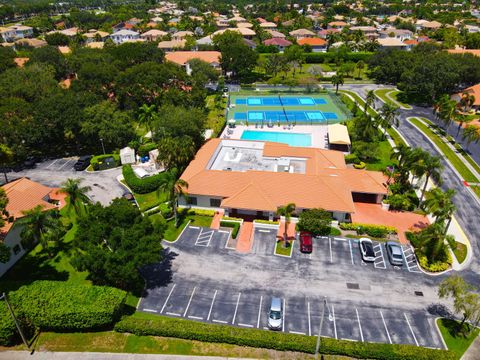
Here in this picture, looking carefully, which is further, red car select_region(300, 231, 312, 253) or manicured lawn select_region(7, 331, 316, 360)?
red car select_region(300, 231, 312, 253)

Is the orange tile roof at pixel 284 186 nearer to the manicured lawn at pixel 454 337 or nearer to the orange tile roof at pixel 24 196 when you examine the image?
the manicured lawn at pixel 454 337

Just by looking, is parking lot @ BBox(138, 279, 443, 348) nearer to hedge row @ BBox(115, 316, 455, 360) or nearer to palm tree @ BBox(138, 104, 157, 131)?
hedge row @ BBox(115, 316, 455, 360)

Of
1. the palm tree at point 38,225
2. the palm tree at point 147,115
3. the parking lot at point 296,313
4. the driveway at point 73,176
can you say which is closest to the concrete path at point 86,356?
the parking lot at point 296,313

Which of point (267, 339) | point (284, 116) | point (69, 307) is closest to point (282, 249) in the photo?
point (267, 339)

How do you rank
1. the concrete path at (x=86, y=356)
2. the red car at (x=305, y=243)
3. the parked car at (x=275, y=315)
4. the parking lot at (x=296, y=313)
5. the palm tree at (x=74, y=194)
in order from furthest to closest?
the red car at (x=305, y=243) < the palm tree at (x=74, y=194) < the parked car at (x=275, y=315) < the parking lot at (x=296, y=313) < the concrete path at (x=86, y=356)

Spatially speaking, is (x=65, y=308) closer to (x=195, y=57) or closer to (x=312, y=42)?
(x=195, y=57)

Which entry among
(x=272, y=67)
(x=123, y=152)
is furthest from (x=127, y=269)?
(x=272, y=67)

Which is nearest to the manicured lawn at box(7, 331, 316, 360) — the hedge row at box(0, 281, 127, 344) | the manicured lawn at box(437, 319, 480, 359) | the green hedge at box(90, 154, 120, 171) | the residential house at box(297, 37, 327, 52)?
the hedge row at box(0, 281, 127, 344)
